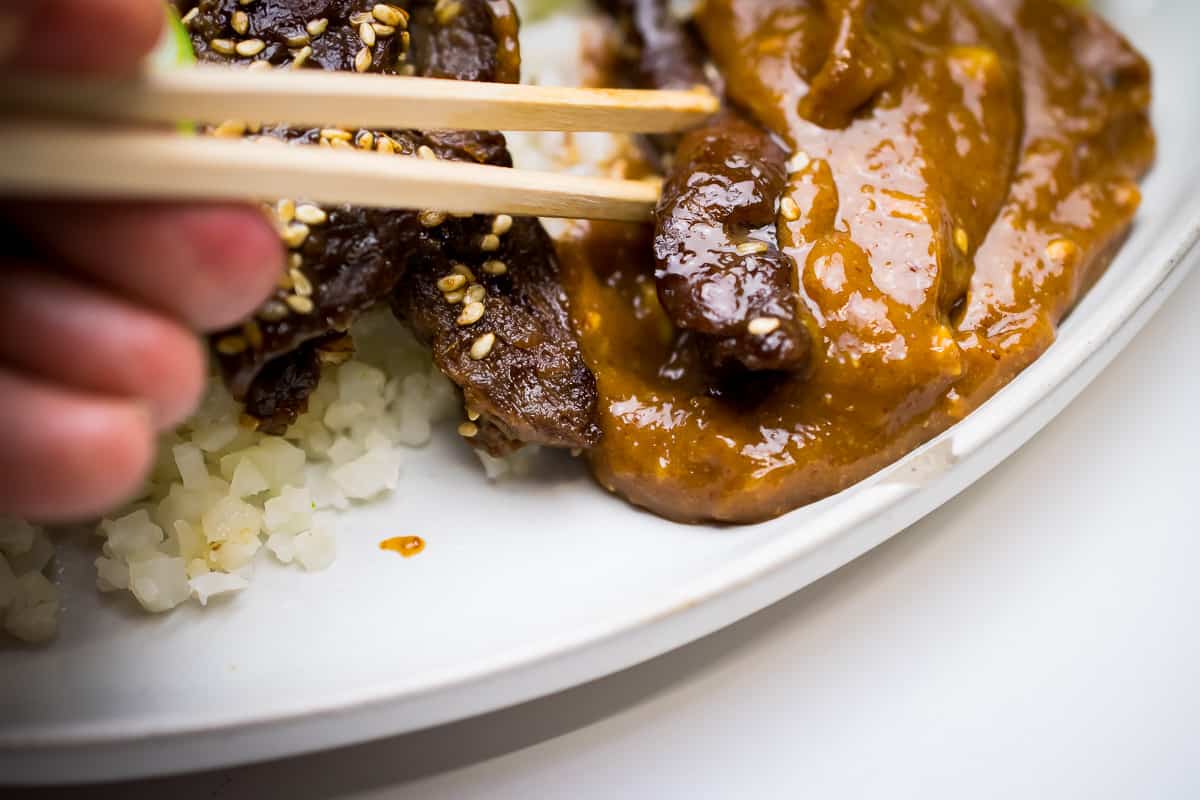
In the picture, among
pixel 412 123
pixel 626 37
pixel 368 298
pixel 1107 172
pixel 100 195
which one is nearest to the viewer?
pixel 100 195

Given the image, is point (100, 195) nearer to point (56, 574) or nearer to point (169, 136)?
point (169, 136)

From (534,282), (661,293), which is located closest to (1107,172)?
(661,293)

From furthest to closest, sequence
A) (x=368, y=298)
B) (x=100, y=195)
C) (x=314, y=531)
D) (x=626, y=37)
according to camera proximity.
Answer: (x=626, y=37), (x=314, y=531), (x=368, y=298), (x=100, y=195)

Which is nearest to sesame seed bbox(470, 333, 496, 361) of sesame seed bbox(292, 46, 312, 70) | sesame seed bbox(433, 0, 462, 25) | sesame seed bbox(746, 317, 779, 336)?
sesame seed bbox(746, 317, 779, 336)

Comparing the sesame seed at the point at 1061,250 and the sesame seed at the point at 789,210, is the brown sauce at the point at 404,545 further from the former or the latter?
the sesame seed at the point at 1061,250

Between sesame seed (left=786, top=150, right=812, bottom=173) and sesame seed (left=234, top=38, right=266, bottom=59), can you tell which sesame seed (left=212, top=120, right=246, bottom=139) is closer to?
sesame seed (left=234, top=38, right=266, bottom=59)

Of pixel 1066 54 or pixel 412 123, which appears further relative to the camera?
pixel 1066 54
